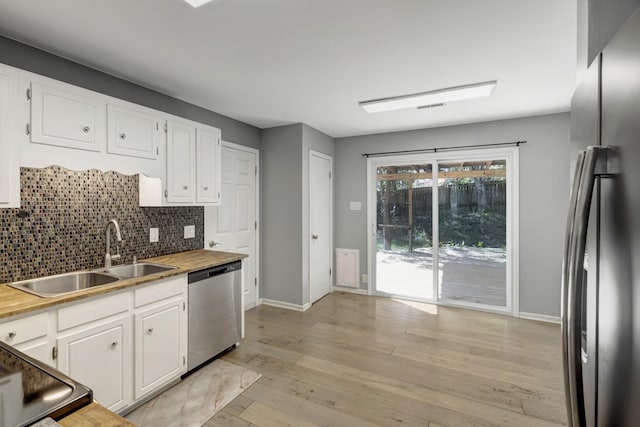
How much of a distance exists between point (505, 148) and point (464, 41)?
2.30 meters

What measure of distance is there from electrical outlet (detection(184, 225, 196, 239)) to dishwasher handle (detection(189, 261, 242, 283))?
74 cm

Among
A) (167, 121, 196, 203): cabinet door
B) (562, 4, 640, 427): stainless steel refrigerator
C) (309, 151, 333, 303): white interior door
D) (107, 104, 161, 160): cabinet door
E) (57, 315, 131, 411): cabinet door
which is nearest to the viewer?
(562, 4, 640, 427): stainless steel refrigerator

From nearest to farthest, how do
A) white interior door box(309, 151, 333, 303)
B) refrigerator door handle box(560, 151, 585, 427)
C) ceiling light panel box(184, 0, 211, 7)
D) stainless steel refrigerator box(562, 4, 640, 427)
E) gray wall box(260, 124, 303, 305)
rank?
1. stainless steel refrigerator box(562, 4, 640, 427)
2. refrigerator door handle box(560, 151, 585, 427)
3. ceiling light panel box(184, 0, 211, 7)
4. gray wall box(260, 124, 303, 305)
5. white interior door box(309, 151, 333, 303)

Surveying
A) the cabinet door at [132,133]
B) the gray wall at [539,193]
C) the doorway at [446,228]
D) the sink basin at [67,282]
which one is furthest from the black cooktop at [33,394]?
the gray wall at [539,193]

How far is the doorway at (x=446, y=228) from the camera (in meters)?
3.98

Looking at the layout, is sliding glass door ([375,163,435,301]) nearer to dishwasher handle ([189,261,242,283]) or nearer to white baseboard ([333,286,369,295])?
white baseboard ([333,286,369,295])

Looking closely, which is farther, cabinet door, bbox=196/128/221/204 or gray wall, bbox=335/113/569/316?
gray wall, bbox=335/113/569/316

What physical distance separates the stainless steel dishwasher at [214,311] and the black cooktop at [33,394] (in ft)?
5.29

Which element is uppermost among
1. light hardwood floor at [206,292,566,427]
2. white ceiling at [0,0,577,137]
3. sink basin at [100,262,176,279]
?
white ceiling at [0,0,577,137]

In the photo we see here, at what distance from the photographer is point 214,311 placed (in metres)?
2.71

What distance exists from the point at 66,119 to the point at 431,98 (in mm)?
3040

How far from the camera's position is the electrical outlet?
3.28m

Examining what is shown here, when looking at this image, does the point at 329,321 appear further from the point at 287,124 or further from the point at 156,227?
the point at 287,124

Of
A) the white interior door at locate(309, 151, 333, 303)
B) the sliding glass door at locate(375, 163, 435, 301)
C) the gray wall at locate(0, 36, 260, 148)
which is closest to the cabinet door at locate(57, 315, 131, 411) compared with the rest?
the gray wall at locate(0, 36, 260, 148)
